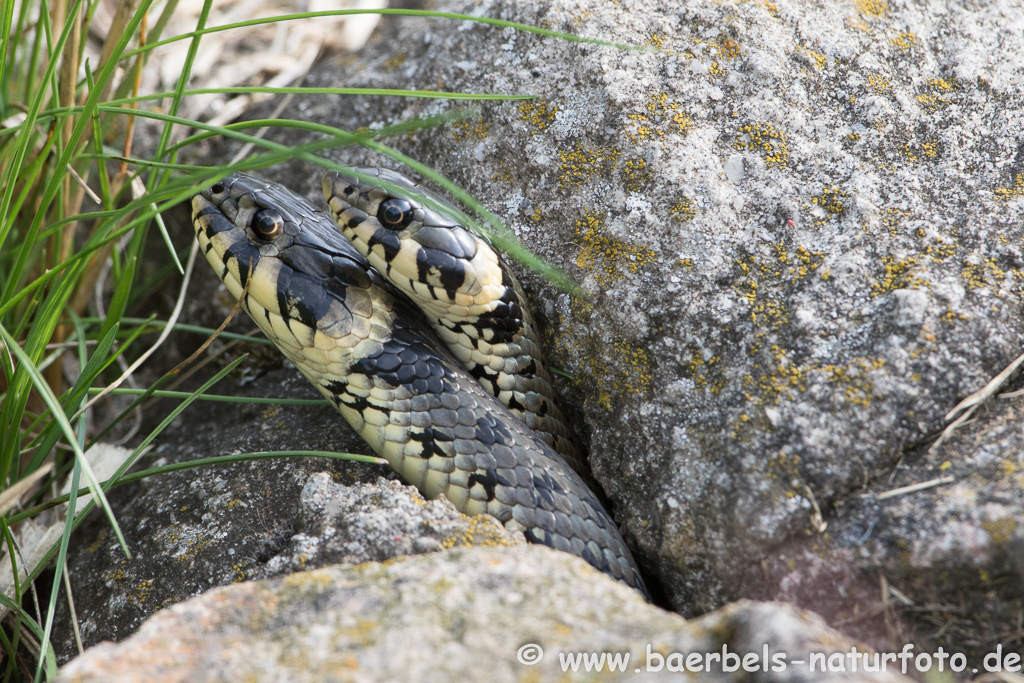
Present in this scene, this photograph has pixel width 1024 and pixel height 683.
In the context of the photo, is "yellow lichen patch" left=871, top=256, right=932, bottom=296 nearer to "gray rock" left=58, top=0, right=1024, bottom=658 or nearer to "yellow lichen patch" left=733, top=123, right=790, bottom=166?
"gray rock" left=58, top=0, right=1024, bottom=658

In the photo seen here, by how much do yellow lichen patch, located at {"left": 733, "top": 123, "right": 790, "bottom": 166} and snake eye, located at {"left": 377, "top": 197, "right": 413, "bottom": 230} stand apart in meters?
1.06

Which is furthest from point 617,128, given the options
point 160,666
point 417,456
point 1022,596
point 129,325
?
point 129,325

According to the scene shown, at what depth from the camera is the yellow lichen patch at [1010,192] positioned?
2137mm

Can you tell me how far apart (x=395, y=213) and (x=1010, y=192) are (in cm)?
186

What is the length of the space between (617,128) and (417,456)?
1248 millimetres

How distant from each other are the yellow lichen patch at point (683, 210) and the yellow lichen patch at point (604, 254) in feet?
0.46

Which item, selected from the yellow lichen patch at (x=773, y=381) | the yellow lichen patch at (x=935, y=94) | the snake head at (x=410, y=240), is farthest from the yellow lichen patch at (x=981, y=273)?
the snake head at (x=410, y=240)

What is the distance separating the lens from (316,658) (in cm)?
129

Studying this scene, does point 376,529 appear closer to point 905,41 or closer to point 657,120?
point 657,120

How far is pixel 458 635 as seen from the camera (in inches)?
52.1

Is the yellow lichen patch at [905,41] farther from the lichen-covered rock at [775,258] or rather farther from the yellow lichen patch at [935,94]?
the yellow lichen patch at [935,94]

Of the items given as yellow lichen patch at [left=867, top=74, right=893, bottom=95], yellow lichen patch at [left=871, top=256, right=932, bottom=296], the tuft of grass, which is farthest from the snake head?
yellow lichen patch at [left=867, top=74, right=893, bottom=95]

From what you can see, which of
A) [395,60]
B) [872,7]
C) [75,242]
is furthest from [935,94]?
[75,242]

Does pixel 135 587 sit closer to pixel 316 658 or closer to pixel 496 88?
pixel 316 658
